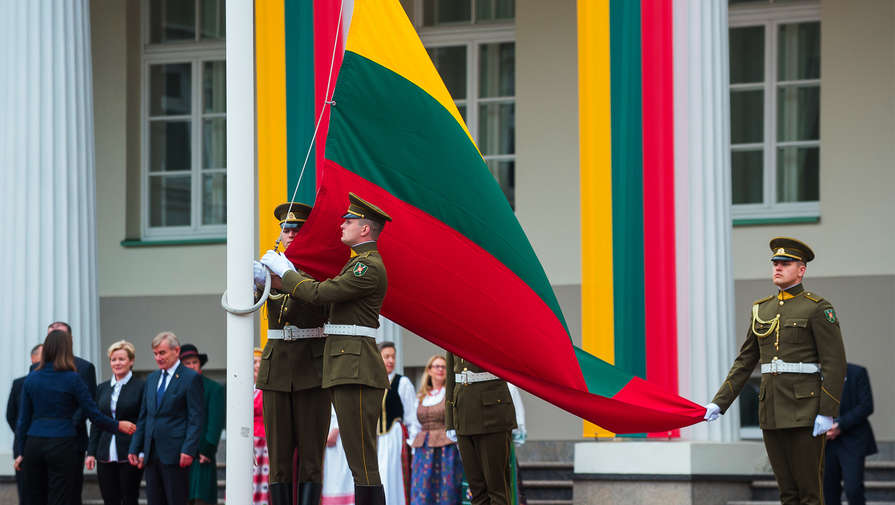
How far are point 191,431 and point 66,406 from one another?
986mm

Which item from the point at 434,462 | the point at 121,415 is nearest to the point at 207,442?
the point at 121,415

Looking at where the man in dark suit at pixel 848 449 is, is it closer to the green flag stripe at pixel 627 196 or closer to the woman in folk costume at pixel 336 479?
the green flag stripe at pixel 627 196

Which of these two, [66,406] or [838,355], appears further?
[66,406]

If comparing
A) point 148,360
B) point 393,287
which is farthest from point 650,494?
point 148,360

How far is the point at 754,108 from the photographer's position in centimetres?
1403

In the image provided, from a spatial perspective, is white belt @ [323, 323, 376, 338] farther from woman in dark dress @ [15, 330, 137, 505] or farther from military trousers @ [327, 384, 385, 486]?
woman in dark dress @ [15, 330, 137, 505]

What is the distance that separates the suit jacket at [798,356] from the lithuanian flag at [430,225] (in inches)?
40.3

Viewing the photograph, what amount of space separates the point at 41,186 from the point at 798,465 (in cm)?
693

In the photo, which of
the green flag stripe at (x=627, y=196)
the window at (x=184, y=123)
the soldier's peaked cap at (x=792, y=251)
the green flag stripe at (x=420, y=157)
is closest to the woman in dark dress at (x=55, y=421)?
the green flag stripe at (x=627, y=196)

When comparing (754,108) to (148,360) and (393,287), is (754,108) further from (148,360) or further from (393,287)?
(393,287)

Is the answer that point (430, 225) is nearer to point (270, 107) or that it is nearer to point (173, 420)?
point (173, 420)

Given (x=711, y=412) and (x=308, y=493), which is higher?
(x=711, y=412)

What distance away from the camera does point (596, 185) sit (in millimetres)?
10953

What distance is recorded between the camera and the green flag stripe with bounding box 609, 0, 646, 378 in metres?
10.7
